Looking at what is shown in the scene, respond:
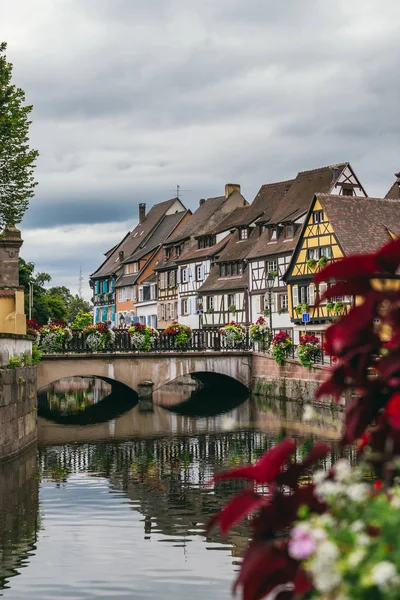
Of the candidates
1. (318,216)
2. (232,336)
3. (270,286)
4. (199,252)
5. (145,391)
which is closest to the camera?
(145,391)

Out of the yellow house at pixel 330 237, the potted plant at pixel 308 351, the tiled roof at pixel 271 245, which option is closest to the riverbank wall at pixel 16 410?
the potted plant at pixel 308 351

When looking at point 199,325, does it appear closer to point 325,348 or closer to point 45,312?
point 45,312

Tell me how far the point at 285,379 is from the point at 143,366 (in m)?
6.75

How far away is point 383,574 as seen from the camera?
2314 millimetres

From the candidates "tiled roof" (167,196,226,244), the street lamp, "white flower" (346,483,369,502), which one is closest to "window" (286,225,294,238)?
the street lamp

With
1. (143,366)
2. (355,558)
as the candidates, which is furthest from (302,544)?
(143,366)

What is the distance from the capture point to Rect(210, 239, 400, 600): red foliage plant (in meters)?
2.88

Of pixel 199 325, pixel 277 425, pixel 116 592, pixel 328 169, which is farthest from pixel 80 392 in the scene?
pixel 116 592

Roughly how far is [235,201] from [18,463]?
50935 millimetres

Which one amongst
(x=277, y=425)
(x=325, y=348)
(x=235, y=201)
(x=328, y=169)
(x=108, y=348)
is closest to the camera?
(x=325, y=348)

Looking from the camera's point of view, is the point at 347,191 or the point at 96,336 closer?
the point at 96,336

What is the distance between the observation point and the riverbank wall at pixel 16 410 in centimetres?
2031

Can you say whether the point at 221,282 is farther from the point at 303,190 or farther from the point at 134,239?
the point at 134,239

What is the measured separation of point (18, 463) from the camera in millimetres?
21609
